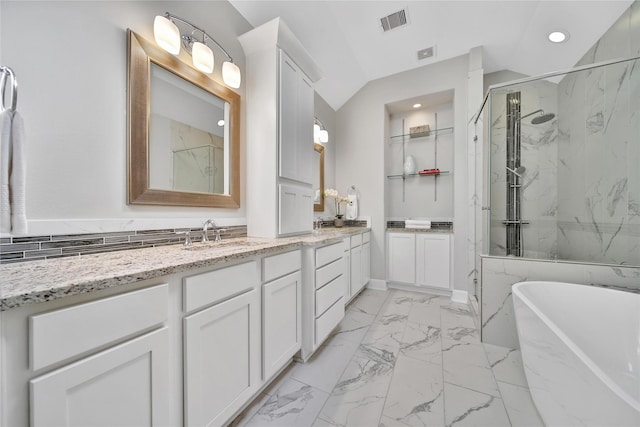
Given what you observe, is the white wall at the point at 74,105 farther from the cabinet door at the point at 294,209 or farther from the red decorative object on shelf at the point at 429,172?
the red decorative object on shelf at the point at 429,172

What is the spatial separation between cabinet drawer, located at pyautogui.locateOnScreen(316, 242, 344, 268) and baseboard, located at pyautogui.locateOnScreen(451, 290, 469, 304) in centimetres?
178

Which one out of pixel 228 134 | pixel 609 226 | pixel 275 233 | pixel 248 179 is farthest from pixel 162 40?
pixel 609 226

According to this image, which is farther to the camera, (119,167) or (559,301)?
(559,301)

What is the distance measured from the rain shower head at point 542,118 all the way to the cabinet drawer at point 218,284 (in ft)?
10.1

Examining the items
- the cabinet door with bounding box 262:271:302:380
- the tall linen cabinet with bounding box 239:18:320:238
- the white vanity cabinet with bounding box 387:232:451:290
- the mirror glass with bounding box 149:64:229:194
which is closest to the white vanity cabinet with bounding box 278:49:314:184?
the tall linen cabinet with bounding box 239:18:320:238

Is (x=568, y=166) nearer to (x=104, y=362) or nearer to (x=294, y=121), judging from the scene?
(x=294, y=121)

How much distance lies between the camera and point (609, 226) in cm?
187

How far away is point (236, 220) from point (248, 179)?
357 millimetres

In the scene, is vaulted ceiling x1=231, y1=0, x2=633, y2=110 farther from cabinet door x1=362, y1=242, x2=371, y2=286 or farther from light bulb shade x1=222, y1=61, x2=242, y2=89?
cabinet door x1=362, y1=242, x2=371, y2=286

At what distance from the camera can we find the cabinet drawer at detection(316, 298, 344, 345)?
1704 mm

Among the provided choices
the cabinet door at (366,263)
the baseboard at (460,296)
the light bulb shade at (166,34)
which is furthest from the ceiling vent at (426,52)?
the baseboard at (460,296)

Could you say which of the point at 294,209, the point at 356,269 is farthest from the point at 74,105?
the point at 356,269

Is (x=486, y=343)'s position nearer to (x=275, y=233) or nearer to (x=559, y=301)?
(x=559, y=301)

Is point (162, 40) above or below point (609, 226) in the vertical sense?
above
